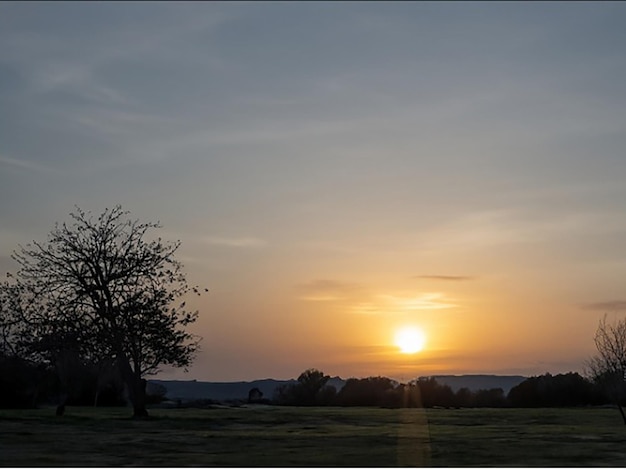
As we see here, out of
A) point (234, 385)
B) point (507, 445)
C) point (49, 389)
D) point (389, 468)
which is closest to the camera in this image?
point (389, 468)

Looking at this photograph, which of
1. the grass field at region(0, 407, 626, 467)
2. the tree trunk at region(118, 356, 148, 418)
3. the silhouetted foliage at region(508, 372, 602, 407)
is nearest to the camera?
the grass field at region(0, 407, 626, 467)

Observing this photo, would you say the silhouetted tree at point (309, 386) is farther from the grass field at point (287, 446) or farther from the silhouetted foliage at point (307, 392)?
the grass field at point (287, 446)

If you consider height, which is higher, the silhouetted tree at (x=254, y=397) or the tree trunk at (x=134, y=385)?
the silhouetted tree at (x=254, y=397)

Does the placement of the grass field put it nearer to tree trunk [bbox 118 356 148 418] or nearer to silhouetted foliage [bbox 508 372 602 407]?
tree trunk [bbox 118 356 148 418]

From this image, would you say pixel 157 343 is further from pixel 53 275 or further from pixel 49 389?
pixel 49 389

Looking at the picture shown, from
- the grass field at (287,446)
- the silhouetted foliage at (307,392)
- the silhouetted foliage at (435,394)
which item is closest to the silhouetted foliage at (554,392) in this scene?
the silhouetted foliage at (435,394)

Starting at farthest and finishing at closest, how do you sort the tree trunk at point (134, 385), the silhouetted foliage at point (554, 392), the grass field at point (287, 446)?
1. the silhouetted foliage at point (554, 392)
2. the tree trunk at point (134, 385)
3. the grass field at point (287, 446)

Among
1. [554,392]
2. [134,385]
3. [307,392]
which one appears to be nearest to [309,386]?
[307,392]

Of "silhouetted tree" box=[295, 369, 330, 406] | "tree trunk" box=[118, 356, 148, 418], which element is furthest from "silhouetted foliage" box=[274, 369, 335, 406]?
"tree trunk" box=[118, 356, 148, 418]

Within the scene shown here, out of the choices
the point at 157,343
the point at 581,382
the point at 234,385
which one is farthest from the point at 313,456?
the point at 234,385

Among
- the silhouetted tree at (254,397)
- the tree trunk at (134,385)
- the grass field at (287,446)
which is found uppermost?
the silhouetted tree at (254,397)

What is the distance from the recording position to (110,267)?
4853 centimetres

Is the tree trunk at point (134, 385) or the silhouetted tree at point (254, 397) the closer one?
the tree trunk at point (134, 385)

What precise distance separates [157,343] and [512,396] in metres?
56.8
